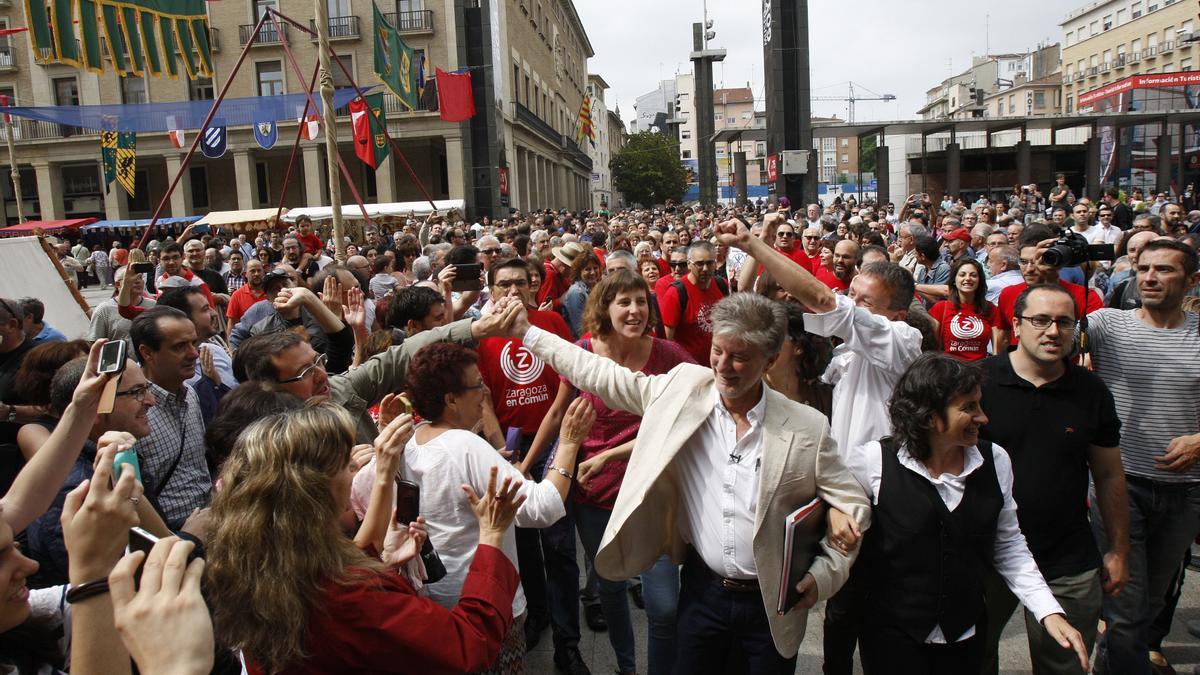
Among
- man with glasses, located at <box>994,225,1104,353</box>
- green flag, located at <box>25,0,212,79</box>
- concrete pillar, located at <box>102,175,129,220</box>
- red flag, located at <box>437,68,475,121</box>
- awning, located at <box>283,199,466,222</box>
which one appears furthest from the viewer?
concrete pillar, located at <box>102,175,129,220</box>

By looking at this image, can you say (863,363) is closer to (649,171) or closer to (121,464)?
(121,464)

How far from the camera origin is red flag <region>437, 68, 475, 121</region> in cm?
2077

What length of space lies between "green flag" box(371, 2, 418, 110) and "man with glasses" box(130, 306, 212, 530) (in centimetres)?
1287

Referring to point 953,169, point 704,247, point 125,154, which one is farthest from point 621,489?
point 953,169

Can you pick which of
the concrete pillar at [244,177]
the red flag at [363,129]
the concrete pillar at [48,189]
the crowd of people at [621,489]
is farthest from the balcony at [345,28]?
the crowd of people at [621,489]

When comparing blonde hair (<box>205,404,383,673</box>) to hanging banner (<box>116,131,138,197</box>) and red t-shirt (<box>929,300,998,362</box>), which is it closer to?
red t-shirt (<box>929,300,998,362</box>)

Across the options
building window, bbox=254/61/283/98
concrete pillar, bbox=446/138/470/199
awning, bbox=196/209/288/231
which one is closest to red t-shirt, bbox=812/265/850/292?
awning, bbox=196/209/288/231

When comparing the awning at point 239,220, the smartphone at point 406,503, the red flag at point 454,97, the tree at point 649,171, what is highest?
the tree at point 649,171

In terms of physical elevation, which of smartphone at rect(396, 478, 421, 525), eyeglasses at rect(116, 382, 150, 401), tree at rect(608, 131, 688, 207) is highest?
tree at rect(608, 131, 688, 207)

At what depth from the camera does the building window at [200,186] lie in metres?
40.7

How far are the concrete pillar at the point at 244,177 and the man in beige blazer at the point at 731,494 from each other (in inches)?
1545

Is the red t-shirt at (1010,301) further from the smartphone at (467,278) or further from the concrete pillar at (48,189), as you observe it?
the concrete pillar at (48,189)

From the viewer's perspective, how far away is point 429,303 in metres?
4.36

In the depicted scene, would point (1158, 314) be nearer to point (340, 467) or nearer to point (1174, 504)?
point (1174, 504)
